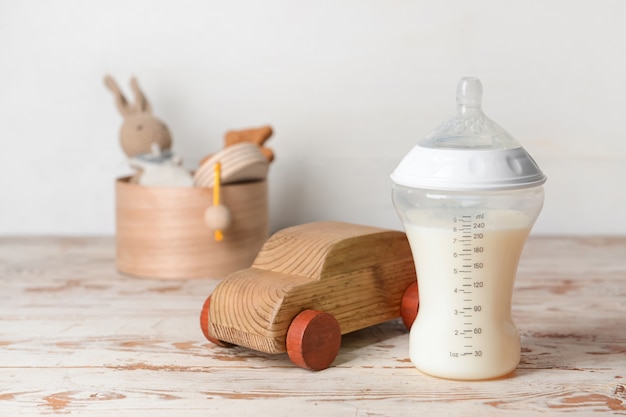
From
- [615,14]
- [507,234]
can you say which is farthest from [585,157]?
[507,234]

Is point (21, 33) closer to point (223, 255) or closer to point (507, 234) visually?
point (223, 255)

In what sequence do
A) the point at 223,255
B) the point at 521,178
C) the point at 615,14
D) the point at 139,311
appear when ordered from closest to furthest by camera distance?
1. the point at 521,178
2. the point at 139,311
3. the point at 223,255
4. the point at 615,14

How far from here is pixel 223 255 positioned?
135 cm

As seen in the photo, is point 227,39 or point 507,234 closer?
point 507,234

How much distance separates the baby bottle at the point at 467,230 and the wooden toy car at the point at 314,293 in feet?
0.33

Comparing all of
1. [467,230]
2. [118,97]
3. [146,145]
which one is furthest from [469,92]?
[118,97]

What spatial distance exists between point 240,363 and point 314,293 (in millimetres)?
110

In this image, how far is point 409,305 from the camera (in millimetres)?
1018

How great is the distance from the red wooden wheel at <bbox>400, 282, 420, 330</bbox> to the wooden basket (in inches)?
15.8

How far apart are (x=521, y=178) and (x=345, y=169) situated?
0.87 meters

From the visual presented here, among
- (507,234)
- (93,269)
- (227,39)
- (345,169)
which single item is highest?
(227,39)

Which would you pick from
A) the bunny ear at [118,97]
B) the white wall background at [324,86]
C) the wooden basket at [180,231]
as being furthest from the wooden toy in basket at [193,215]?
the white wall background at [324,86]

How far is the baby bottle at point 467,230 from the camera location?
818mm

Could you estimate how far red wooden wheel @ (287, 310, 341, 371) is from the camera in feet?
2.91
